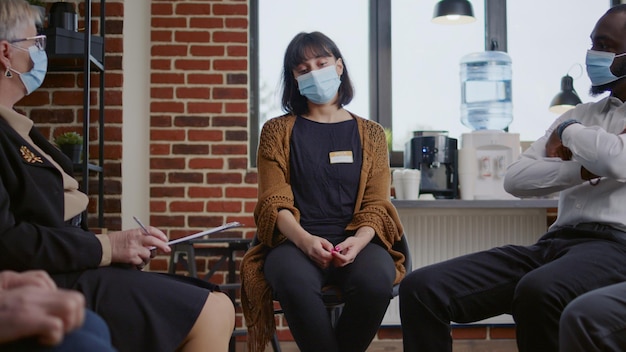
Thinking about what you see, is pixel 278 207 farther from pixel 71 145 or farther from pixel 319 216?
pixel 71 145

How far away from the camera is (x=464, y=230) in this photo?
378 centimetres

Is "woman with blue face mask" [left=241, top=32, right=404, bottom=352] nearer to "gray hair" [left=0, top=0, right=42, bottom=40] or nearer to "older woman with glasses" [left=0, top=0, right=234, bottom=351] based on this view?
"older woman with glasses" [left=0, top=0, right=234, bottom=351]

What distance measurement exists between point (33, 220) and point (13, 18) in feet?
1.77

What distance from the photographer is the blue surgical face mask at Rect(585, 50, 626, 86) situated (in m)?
2.10

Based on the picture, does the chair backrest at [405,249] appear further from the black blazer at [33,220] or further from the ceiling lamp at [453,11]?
the ceiling lamp at [453,11]

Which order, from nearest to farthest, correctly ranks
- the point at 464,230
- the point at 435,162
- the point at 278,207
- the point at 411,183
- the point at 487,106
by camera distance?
1. the point at 278,207
2. the point at 411,183
3. the point at 435,162
4. the point at 464,230
5. the point at 487,106

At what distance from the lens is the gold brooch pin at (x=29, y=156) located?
161 centimetres

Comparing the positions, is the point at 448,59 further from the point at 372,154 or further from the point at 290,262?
the point at 290,262

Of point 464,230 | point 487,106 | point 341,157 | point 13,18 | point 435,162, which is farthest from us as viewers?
point 487,106

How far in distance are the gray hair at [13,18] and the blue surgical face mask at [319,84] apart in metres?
0.97

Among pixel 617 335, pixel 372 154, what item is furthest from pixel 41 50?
pixel 617 335

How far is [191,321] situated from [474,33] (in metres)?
2.94

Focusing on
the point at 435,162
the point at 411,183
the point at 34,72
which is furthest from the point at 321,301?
the point at 435,162

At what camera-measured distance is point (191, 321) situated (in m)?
1.61
